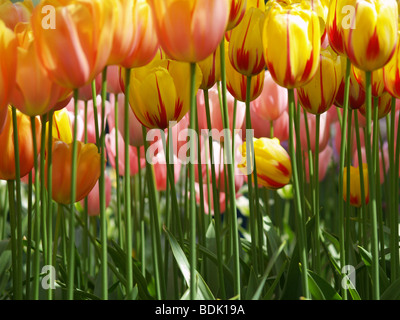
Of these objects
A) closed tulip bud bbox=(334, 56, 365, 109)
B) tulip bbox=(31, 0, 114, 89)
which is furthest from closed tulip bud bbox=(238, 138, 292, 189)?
tulip bbox=(31, 0, 114, 89)

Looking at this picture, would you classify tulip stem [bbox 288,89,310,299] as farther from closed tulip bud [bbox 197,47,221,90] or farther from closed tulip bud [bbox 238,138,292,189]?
closed tulip bud [bbox 238,138,292,189]

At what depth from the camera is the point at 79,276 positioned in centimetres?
85

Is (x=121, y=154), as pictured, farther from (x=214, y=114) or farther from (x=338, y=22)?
(x=338, y=22)

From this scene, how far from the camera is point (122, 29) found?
49 centimetres

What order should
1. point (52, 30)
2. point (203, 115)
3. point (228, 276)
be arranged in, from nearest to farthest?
1. point (52, 30)
2. point (228, 276)
3. point (203, 115)

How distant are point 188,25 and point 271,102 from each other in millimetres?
447

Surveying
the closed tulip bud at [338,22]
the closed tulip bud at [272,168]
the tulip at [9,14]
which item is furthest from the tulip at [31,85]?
the closed tulip bud at [272,168]

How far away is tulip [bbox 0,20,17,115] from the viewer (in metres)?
0.48

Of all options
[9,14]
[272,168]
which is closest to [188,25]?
[9,14]

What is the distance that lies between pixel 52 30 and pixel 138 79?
169 millimetres

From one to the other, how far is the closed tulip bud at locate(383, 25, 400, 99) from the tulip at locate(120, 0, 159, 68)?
0.77 feet

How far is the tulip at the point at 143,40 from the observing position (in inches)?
20.0
